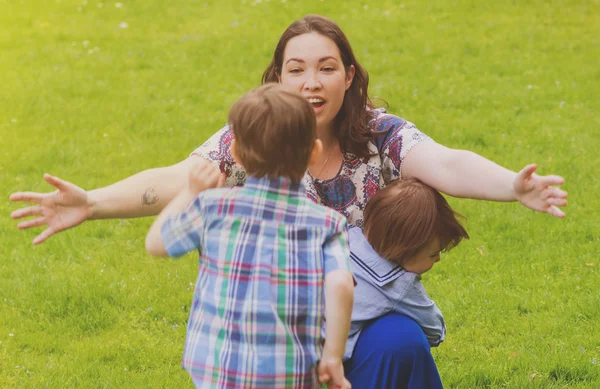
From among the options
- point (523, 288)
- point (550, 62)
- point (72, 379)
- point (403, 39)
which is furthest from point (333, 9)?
point (72, 379)

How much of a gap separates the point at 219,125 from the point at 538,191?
21.1 ft

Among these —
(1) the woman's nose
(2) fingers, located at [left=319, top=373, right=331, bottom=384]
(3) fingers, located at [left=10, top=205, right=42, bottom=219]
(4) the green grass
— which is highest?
(1) the woman's nose

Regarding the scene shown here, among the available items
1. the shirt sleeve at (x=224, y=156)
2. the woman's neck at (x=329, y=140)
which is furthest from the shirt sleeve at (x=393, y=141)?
the shirt sleeve at (x=224, y=156)

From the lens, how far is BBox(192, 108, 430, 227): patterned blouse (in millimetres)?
3789

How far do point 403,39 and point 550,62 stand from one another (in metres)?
1.97

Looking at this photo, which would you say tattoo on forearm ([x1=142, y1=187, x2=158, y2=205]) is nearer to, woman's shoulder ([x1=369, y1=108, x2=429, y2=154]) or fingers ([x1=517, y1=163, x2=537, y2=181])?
A: woman's shoulder ([x1=369, y1=108, x2=429, y2=154])

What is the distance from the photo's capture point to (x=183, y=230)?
2.84 m

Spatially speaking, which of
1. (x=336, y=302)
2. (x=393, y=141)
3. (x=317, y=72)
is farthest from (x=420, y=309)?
(x=317, y=72)

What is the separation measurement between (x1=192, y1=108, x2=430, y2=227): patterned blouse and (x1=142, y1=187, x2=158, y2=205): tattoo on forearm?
13.1 inches

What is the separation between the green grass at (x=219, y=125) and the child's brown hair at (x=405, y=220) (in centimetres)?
135

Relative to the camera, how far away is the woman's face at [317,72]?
12.3ft

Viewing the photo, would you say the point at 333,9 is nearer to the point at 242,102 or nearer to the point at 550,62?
the point at 550,62

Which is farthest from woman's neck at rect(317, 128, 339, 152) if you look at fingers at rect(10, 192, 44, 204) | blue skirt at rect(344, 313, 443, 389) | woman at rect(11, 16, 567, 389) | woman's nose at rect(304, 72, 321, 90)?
fingers at rect(10, 192, 44, 204)

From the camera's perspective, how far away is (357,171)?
3.89 m
